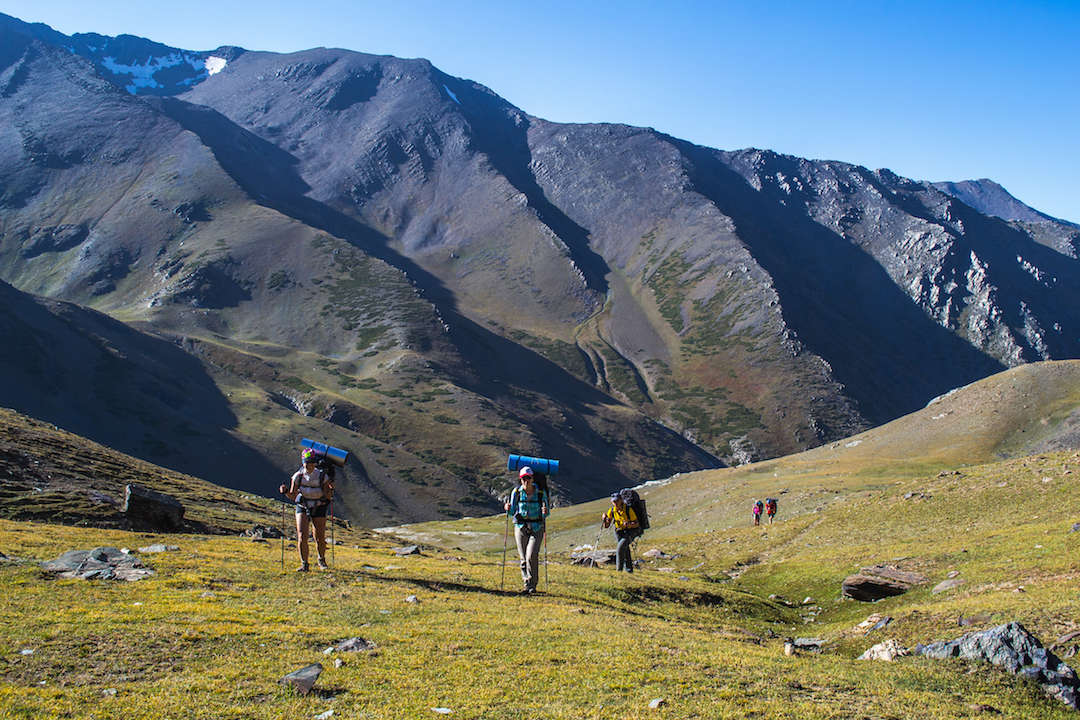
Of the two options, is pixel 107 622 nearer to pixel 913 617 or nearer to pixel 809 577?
pixel 913 617

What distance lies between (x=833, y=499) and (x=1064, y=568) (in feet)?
134

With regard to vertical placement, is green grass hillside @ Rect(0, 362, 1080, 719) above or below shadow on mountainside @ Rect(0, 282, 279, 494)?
below

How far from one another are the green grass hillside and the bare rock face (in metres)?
0.40

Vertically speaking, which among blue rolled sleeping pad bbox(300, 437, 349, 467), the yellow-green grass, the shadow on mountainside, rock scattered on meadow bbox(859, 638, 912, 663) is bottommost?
rock scattered on meadow bbox(859, 638, 912, 663)

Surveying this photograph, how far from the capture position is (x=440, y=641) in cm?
1543

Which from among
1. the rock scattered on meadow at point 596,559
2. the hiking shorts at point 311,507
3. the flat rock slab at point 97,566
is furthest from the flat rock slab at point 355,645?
the rock scattered on meadow at point 596,559

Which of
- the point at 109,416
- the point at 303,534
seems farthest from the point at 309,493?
the point at 109,416

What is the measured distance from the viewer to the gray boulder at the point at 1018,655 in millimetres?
13273

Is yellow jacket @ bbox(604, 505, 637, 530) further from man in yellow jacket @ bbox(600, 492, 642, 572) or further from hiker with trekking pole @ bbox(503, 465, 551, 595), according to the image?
hiker with trekking pole @ bbox(503, 465, 551, 595)

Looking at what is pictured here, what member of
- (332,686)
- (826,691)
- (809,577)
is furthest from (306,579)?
(809,577)

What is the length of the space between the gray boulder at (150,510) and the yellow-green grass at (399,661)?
1000 cm

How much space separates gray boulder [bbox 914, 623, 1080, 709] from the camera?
13.3 m

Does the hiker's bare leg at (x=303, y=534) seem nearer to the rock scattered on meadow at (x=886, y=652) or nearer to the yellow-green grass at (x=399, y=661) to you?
the yellow-green grass at (x=399, y=661)

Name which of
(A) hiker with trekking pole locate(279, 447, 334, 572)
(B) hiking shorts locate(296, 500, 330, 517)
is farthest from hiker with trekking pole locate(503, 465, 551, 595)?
(B) hiking shorts locate(296, 500, 330, 517)
